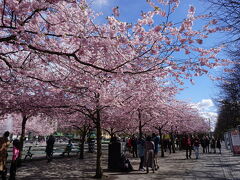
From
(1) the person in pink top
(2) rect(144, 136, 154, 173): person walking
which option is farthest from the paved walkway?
(1) the person in pink top

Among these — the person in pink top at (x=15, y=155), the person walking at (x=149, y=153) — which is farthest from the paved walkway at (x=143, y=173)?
the person in pink top at (x=15, y=155)

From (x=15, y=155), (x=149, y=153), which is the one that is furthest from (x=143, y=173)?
(x=15, y=155)

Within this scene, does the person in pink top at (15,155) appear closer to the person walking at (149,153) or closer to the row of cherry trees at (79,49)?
the row of cherry trees at (79,49)

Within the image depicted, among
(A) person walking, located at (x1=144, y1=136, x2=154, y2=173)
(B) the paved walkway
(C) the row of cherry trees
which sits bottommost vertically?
(B) the paved walkway

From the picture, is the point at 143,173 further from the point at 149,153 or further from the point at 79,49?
the point at 79,49

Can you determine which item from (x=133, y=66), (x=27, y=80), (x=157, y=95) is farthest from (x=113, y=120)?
(x=133, y=66)

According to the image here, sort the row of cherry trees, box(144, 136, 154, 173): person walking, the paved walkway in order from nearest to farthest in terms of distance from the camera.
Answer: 1. the row of cherry trees
2. the paved walkway
3. box(144, 136, 154, 173): person walking

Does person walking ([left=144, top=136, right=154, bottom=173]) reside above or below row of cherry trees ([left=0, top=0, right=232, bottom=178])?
below

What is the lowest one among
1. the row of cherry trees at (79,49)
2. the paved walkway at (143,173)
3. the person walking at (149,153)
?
the paved walkway at (143,173)

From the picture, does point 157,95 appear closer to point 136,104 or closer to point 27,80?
point 136,104

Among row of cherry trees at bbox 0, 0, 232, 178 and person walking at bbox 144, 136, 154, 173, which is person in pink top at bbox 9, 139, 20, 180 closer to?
row of cherry trees at bbox 0, 0, 232, 178

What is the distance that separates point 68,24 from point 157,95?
9.30m

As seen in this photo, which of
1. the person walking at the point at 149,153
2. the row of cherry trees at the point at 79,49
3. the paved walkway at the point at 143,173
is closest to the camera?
the row of cherry trees at the point at 79,49

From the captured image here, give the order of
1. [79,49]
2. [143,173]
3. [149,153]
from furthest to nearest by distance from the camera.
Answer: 1. [149,153]
2. [143,173]
3. [79,49]
